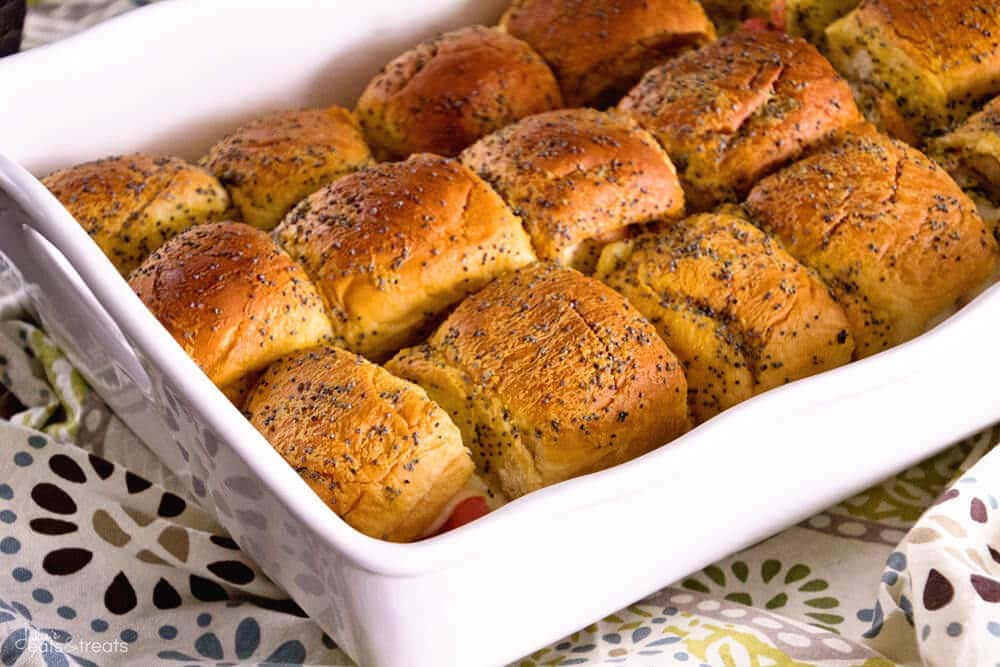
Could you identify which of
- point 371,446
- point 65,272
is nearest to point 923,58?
point 371,446

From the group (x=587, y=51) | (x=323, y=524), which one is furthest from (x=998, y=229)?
(x=323, y=524)

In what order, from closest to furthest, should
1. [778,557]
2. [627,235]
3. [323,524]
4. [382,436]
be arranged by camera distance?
[323,524], [382,436], [778,557], [627,235]

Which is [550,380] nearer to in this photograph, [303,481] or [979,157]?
[303,481]

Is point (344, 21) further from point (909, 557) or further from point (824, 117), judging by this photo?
point (909, 557)

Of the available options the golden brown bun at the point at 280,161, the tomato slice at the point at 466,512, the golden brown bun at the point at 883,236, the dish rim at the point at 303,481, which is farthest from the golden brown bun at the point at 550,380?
the golden brown bun at the point at 280,161

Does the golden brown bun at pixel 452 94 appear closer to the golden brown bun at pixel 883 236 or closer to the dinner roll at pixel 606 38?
the dinner roll at pixel 606 38
